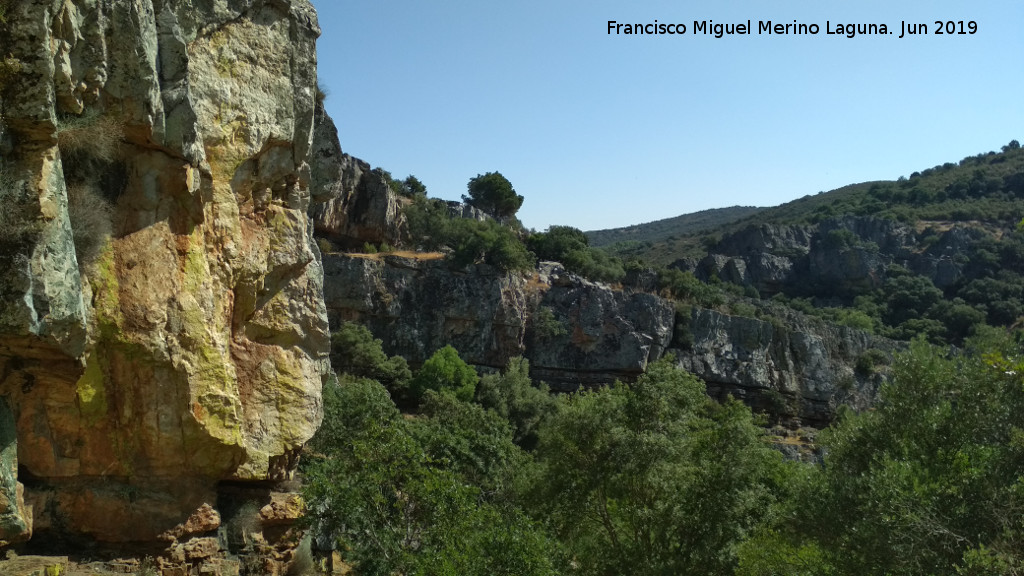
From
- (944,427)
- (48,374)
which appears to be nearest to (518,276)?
(944,427)

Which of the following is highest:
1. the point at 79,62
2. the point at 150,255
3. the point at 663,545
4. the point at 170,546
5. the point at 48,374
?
the point at 79,62

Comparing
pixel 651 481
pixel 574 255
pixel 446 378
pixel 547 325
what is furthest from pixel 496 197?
pixel 651 481

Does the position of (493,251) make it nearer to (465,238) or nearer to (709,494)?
(465,238)

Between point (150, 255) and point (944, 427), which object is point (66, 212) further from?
point (944, 427)

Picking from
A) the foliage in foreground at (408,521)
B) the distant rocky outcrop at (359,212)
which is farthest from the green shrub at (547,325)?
the foliage in foreground at (408,521)

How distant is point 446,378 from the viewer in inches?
1549

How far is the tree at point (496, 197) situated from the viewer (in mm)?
68062

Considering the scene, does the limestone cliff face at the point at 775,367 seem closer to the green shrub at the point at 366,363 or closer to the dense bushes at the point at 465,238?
the dense bushes at the point at 465,238

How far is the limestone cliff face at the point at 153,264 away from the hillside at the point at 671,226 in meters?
115

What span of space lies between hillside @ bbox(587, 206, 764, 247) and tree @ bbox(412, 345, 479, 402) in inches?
3428

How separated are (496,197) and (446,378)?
31503 millimetres

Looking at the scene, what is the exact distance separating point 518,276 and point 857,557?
123ft

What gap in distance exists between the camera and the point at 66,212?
7.48m

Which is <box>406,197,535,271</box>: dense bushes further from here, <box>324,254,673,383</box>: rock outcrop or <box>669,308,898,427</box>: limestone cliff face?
<box>669,308,898,427</box>: limestone cliff face
